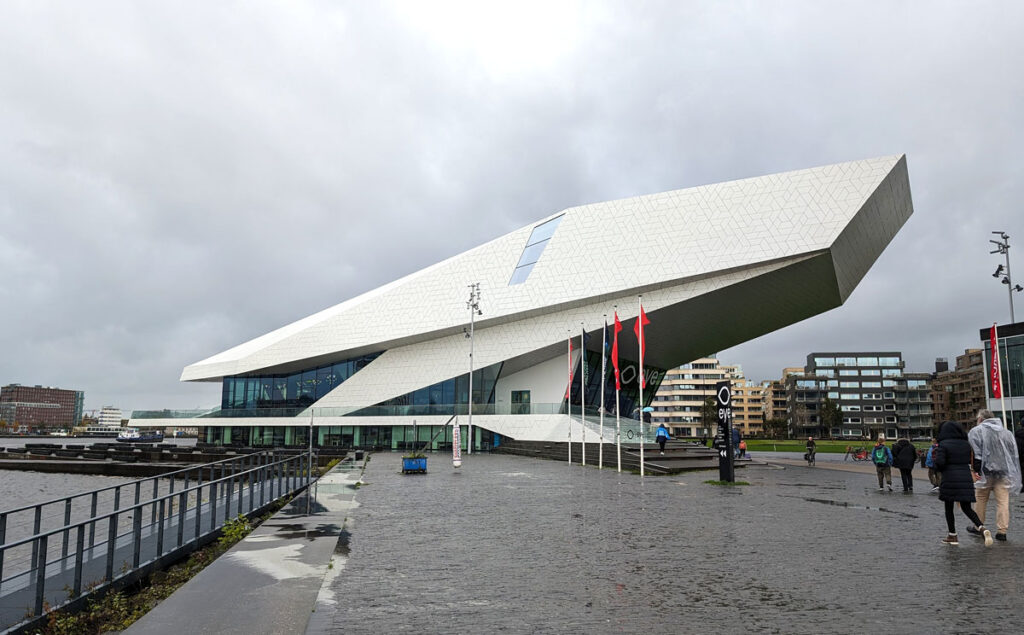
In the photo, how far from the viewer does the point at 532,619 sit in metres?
5.61

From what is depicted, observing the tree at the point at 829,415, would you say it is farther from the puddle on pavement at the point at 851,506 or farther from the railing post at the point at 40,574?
the railing post at the point at 40,574

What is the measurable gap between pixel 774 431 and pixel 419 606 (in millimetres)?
129728

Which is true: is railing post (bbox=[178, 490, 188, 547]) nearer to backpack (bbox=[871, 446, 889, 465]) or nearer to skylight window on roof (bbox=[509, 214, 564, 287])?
backpack (bbox=[871, 446, 889, 465])

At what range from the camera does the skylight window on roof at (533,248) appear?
3853 centimetres

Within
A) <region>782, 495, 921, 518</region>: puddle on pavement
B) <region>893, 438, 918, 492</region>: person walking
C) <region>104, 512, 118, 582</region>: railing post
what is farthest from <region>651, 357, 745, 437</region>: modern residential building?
<region>104, 512, 118, 582</region>: railing post

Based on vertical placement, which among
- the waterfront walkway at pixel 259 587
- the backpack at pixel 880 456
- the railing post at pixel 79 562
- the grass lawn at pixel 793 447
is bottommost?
the grass lawn at pixel 793 447

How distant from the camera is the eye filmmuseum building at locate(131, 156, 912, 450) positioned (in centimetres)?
3044

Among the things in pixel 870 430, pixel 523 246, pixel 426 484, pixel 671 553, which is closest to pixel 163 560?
pixel 671 553

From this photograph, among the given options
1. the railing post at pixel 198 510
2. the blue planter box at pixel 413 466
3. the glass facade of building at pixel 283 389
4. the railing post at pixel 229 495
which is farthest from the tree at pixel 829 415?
the railing post at pixel 198 510

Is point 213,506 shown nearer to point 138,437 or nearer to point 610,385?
point 610,385

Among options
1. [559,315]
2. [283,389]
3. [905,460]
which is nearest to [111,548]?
[905,460]

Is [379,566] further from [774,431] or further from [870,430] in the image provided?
[870,430]

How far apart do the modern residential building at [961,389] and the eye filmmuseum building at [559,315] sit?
315ft

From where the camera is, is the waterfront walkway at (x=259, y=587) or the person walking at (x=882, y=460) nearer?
the waterfront walkway at (x=259, y=587)
